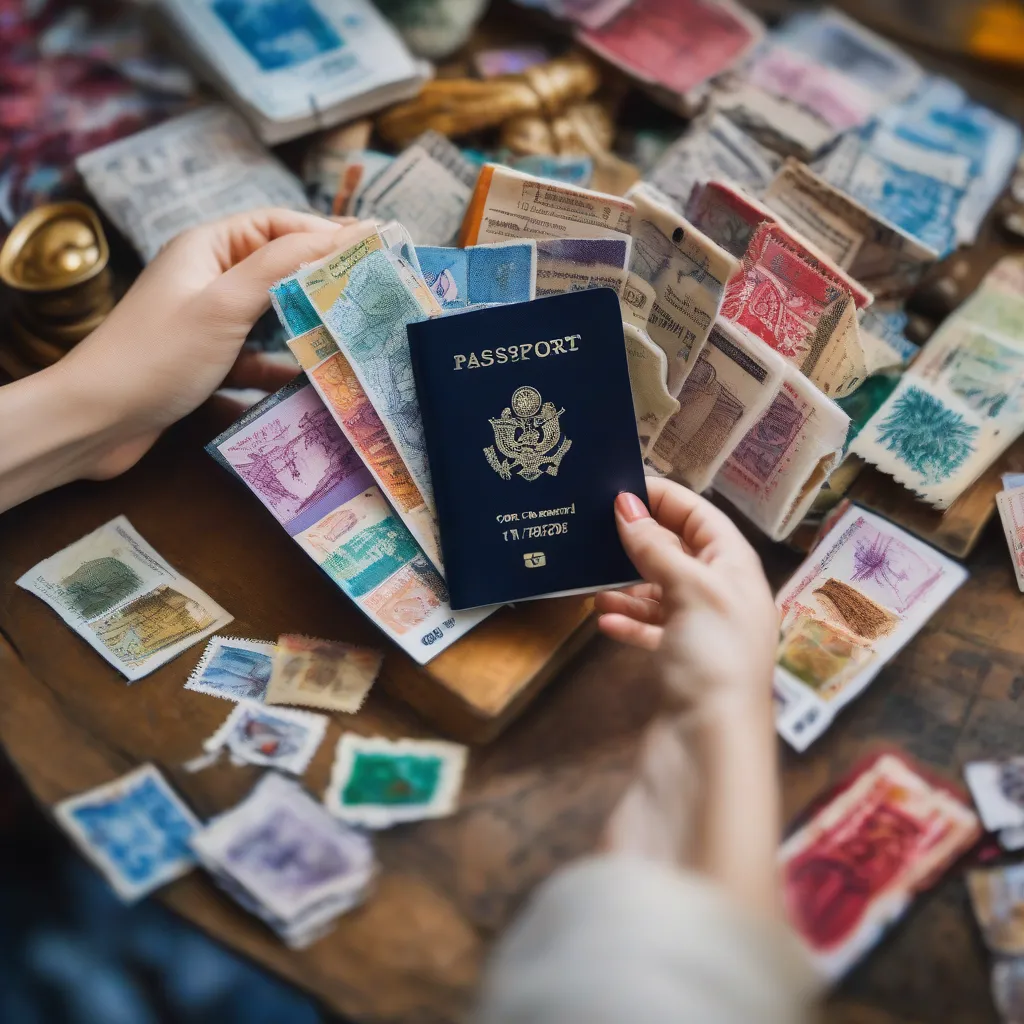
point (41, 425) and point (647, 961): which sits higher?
point (41, 425)

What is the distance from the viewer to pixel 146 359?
1.15 m

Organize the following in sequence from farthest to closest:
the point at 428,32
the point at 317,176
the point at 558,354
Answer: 1. the point at 428,32
2. the point at 317,176
3. the point at 558,354

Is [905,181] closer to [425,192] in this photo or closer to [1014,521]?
[1014,521]

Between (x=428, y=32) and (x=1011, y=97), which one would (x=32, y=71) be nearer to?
(x=428, y=32)

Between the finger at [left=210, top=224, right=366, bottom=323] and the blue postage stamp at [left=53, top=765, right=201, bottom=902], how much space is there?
0.57 meters

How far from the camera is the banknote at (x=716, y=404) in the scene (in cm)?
115

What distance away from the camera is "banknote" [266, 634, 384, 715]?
1.07 metres

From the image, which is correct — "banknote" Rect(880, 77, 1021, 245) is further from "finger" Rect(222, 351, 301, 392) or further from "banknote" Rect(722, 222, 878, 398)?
"finger" Rect(222, 351, 301, 392)

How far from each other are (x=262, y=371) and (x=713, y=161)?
0.80 meters

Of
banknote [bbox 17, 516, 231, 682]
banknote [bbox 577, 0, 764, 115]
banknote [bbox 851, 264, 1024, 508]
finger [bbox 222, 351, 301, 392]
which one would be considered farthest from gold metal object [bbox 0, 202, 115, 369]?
banknote [bbox 851, 264, 1024, 508]

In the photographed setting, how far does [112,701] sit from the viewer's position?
1.08 metres

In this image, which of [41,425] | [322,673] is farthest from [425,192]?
[322,673]

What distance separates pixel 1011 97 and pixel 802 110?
1.66 ft

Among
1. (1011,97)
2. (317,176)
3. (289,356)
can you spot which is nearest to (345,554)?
(289,356)
